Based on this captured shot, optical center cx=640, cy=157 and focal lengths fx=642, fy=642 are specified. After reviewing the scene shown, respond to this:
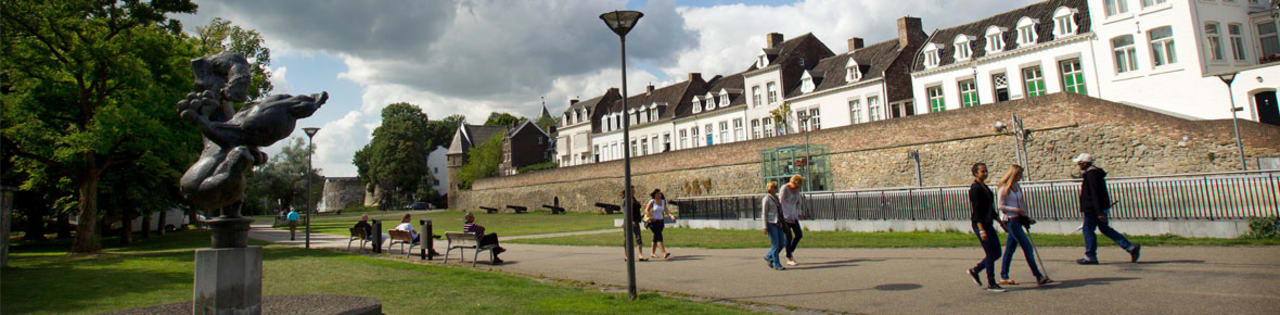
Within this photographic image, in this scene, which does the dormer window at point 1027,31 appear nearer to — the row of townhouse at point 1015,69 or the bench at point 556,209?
the row of townhouse at point 1015,69

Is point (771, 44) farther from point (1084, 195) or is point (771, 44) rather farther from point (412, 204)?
point (412, 204)

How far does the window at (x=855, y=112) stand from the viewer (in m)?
40.2

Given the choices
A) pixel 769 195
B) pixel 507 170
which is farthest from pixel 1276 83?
pixel 507 170

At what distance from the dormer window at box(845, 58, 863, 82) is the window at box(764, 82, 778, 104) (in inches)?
235

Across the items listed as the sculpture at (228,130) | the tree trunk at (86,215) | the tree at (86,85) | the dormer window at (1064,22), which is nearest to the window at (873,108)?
the dormer window at (1064,22)

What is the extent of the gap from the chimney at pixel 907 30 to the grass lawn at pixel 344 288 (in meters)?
35.9

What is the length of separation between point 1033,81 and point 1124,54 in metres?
4.34

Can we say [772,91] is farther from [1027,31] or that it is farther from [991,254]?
[991,254]

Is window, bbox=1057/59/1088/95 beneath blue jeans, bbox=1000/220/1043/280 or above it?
above

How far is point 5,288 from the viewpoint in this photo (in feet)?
35.1

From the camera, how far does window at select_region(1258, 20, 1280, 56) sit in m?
26.2

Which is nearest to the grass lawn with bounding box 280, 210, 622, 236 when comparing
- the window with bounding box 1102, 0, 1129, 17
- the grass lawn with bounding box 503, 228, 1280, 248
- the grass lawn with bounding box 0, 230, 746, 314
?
the grass lawn with bounding box 503, 228, 1280, 248

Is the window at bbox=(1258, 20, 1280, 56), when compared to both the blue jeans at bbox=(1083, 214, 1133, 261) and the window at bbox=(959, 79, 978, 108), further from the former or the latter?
the blue jeans at bbox=(1083, 214, 1133, 261)

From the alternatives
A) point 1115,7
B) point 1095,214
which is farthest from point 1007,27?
point 1095,214
